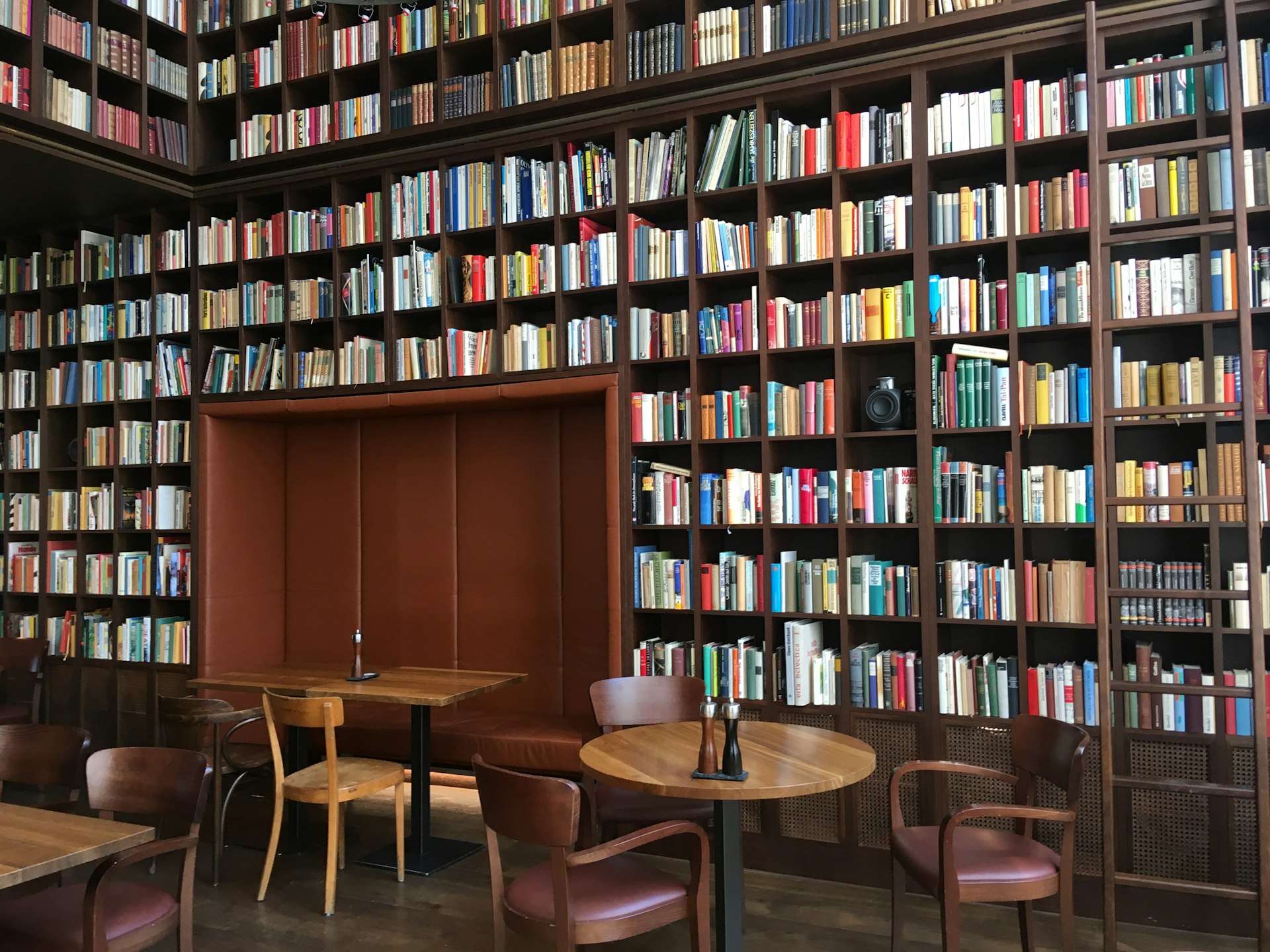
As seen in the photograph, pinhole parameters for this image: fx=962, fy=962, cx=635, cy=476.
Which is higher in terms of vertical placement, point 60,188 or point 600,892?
point 60,188

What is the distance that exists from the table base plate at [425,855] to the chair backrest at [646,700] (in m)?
1.06

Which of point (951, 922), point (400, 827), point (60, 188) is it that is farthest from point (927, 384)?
point (60, 188)

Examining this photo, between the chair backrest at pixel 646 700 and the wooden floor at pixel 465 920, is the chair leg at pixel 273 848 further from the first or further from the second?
the chair backrest at pixel 646 700

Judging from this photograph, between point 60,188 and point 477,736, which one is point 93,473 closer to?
point 60,188

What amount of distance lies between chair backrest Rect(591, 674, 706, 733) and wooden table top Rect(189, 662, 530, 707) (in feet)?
2.15

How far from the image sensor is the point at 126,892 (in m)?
2.84

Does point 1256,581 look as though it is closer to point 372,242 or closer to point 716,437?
point 716,437

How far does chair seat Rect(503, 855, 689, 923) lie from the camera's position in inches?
102

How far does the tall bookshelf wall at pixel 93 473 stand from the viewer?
5.82 metres

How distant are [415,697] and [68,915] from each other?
165cm

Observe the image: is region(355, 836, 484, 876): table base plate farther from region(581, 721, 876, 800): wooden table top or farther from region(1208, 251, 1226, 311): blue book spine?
region(1208, 251, 1226, 311): blue book spine

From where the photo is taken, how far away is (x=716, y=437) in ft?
14.6

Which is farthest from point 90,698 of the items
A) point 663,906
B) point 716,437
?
point 663,906

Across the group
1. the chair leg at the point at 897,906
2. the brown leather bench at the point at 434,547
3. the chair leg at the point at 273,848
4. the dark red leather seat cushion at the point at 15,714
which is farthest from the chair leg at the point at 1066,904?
the dark red leather seat cushion at the point at 15,714
